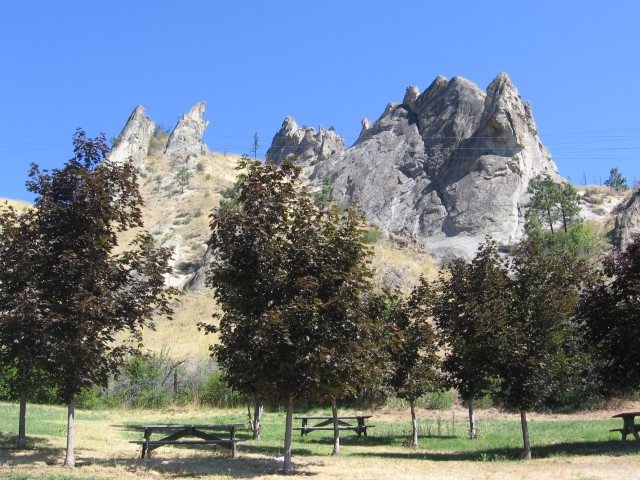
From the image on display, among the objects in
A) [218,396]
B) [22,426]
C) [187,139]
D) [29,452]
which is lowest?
[29,452]

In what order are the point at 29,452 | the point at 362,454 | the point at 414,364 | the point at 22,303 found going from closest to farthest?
the point at 22,303
the point at 29,452
the point at 362,454
the point at 414,364

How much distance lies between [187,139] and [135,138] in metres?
8.68

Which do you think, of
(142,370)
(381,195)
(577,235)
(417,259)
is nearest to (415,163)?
(381,195)

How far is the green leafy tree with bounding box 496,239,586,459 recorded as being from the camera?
14938mm

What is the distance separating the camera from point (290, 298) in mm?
13023

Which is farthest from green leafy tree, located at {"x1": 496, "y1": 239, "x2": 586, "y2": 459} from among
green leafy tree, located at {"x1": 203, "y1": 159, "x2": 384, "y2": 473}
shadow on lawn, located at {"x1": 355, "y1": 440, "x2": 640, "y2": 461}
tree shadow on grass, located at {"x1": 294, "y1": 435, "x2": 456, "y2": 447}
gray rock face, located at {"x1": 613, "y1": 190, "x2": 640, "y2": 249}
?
gray rock face, located at {"x1": 613, "y1": 190, "x2": 640, "y2": 249}

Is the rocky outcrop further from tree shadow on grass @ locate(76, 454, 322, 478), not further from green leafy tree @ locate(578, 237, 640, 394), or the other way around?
tree shadow on grass @ locate(76, 454, 322, 478)

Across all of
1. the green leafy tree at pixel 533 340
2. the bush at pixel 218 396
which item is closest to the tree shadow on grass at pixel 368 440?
the green leafy tree at pixel 533 340

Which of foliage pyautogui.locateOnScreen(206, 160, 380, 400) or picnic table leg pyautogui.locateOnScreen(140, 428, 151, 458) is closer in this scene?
foliage pyautogui.locateOnScreen(206, 160, 380, 400)

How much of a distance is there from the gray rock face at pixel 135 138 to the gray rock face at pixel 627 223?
5973cm

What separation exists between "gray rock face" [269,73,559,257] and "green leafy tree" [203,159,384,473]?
44232 mm

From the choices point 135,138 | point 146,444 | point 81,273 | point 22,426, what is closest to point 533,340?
point 146,444

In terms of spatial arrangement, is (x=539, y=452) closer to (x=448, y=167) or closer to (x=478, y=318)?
(x=478, y=318)

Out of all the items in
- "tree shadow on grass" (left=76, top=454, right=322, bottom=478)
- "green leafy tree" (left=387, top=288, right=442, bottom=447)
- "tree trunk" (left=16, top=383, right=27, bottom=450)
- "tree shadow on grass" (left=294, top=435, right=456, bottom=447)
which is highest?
"green leafy tree" (left=387, top=288, right=442, bottom=447)
